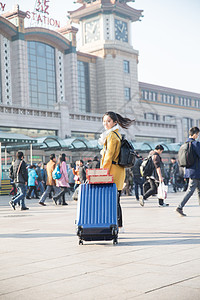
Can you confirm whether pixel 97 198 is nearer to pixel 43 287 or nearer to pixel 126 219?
pixel 43 287

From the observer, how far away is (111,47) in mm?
65188

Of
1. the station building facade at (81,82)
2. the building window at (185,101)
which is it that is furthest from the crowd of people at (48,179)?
the building window at (185,101)

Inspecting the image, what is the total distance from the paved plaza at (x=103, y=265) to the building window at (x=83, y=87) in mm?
56441

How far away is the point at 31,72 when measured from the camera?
178 feet

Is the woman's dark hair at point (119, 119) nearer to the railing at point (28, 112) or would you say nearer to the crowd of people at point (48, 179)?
the crowd of people at point (48, 179)

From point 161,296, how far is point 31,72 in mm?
52151

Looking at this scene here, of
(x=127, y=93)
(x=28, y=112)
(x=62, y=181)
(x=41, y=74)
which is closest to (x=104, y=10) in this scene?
(x=127, y=93)

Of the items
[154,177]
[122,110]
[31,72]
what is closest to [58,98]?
[31,72]

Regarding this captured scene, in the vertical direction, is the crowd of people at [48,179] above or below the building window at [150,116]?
below

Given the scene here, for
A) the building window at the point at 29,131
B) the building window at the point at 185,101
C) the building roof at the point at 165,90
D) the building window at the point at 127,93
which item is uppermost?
the building roof at the point at 165,90

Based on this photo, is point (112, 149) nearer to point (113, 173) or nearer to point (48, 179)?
point (113, 173)

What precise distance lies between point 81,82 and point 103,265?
60271 mm

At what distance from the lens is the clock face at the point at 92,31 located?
68188mm

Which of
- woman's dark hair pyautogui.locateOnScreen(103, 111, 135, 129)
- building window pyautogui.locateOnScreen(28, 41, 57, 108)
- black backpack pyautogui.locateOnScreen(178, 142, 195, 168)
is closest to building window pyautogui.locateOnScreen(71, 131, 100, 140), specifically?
building window pyautogui.locateOnScreen(28, 41, 57, 108)
